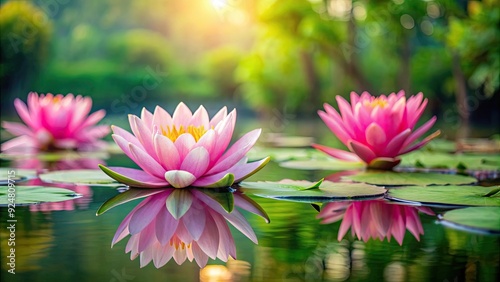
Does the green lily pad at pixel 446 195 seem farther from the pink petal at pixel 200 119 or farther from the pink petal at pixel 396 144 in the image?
the pink petal at pixel 200 119

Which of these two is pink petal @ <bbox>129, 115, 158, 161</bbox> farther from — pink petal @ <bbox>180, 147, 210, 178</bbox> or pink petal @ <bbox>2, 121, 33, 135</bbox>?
pink petal @ <bbox>2, 121, 33, 135</bbox>

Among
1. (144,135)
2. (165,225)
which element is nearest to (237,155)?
(144,135)

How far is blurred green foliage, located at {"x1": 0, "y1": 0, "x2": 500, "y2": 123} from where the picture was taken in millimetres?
9234

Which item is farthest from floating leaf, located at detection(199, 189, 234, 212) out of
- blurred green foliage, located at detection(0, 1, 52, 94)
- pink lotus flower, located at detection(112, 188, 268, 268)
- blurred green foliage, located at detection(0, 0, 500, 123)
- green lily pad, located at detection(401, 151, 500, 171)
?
blurred green foliage, located at detection(0, 1, 52, 94)

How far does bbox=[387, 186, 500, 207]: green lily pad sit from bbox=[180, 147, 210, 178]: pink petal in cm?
57

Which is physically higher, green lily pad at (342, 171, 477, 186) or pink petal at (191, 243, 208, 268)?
green lily pad at (342, 171, 477, 186)

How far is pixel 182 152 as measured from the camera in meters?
2.06

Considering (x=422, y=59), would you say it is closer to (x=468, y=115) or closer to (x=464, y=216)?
(x=468, y=115)

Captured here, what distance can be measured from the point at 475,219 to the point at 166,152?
919 mm

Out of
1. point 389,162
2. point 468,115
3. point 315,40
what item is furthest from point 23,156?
point 468,115

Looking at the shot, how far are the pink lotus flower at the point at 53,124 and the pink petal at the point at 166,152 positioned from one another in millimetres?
1880

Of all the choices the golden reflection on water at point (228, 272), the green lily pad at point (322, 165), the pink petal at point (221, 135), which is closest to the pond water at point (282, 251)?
the golden reflection on water at point (228, 272)

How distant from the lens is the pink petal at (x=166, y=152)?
79.8 inches

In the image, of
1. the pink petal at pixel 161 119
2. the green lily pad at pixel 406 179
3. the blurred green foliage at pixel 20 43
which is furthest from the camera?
the blurred green foliage at pixel 20 43
